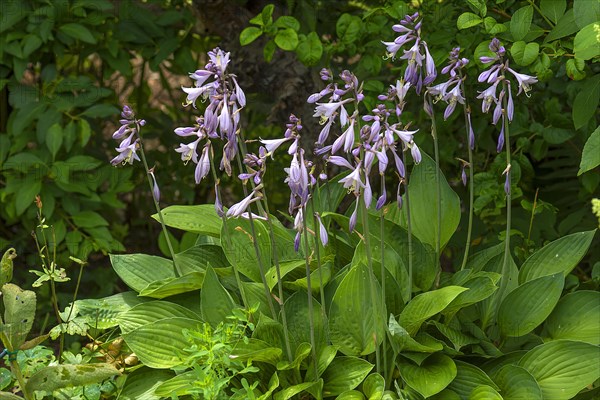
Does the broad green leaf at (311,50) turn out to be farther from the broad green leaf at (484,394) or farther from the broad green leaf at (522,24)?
the broad green leaf at (484,394)

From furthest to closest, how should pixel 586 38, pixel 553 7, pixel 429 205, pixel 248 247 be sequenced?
pixel 429 205
pixel 248 247
pixel 553 7
pixel 586 38

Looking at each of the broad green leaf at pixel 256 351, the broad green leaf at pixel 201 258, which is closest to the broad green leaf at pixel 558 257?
the broad green leaf at pixel 256 351

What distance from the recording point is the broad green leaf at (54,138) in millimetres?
4332

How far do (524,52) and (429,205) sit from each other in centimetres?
67

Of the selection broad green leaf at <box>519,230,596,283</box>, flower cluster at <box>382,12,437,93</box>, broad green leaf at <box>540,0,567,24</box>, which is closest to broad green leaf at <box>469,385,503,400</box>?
broad green leaf at <box>519,230,596,283</box>

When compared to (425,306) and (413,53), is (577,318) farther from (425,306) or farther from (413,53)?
(413,53)

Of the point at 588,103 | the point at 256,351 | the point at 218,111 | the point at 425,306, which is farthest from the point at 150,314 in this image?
the point at 588,103

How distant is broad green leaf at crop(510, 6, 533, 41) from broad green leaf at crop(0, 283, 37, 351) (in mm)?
1804

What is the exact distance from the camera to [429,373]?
9.48ft

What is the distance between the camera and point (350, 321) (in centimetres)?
299

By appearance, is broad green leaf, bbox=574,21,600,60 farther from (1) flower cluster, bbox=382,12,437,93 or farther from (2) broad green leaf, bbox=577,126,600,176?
(1) flower cluster, bbox=382,12,437,93

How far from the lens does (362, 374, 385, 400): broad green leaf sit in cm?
277

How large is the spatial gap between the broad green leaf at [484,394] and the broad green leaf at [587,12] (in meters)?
1.14

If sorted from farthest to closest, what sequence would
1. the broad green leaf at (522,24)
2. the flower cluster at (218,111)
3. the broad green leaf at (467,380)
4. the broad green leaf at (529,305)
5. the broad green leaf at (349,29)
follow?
1. the broad green leaf at (349,29)
2. the broad green leaf at (522,24)
3. the broad green leaf at (529,305)
4. the broad green leaf at (467,380)
5. the flower cluster at (218,111)
